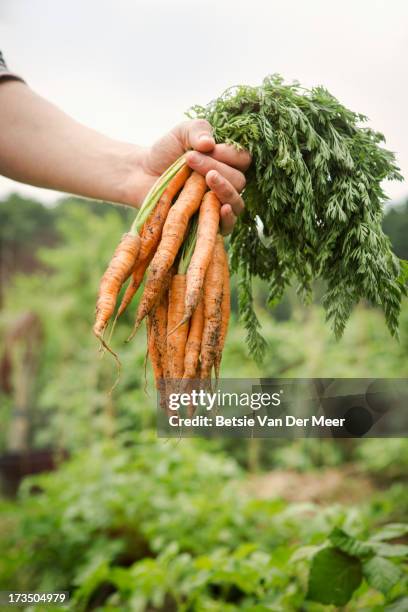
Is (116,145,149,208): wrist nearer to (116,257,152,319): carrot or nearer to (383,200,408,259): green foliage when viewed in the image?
(116,257,152,319): carrot

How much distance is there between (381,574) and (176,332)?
2.79 feet

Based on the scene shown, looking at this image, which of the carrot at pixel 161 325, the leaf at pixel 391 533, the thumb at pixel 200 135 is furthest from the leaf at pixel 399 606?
the thumb at pixel 200 135

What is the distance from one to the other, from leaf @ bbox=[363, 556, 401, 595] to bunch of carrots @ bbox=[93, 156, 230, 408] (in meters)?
0.69

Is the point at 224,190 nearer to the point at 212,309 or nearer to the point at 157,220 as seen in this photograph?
the point at 157,220

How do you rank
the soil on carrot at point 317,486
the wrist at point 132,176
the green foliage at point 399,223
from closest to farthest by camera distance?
the wrist at point 132,176, the green foliage at point 399,223, the soil on carrot at point 317,486

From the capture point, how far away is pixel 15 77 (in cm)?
168

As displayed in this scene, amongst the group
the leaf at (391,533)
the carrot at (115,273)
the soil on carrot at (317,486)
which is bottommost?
the leaf at (391,533)

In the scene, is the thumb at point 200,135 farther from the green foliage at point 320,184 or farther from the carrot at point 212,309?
the carrot at point 212,309

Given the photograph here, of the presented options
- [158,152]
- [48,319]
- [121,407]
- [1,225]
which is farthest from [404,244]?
[1,225]

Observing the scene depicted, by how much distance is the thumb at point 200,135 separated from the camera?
1218 mm

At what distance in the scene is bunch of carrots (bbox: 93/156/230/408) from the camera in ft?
4.06

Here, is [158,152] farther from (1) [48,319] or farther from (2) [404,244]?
(1) [48,319]

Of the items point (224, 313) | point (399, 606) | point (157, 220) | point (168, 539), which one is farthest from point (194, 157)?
point (168, 539)

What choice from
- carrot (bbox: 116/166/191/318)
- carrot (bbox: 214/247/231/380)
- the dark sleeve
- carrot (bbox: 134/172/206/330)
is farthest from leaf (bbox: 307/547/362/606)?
the dark sleeve
